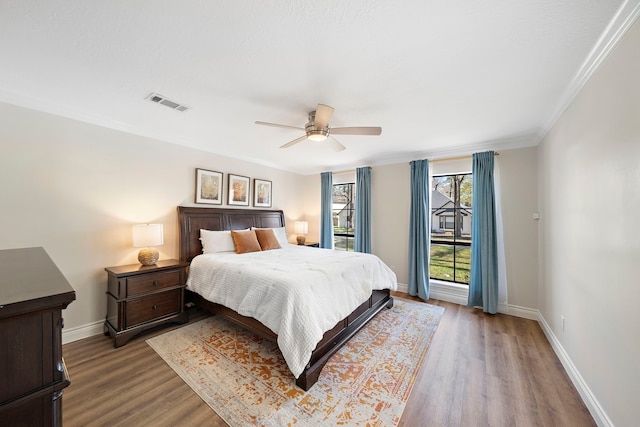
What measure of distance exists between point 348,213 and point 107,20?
462 centimetres

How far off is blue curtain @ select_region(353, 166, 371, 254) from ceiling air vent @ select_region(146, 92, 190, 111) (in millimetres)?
3170

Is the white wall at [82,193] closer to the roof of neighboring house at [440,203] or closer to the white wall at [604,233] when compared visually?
the roof of neighboring house at [440,203]

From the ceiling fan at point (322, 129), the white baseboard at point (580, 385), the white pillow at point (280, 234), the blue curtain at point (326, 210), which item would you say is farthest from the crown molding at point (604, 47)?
the white pillow at point (280, 234)

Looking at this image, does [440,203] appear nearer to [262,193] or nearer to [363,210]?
[363,210]

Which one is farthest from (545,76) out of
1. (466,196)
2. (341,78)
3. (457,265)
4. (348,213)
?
(348,213)

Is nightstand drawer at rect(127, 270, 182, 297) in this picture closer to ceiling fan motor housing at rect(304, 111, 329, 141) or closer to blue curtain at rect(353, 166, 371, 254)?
ceiling fan motor housing at rect(304, 111, 329, 141)

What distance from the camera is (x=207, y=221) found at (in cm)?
384

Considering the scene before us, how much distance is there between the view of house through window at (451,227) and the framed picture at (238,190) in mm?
3375

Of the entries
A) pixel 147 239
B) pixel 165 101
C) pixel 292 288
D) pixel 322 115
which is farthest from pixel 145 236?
pixel 322 115

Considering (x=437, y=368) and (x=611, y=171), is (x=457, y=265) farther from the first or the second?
(x=611, y=171)

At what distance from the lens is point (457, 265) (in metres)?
4.15

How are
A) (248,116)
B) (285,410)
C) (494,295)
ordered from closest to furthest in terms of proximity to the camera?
(285,410), (248,116), (494,295)

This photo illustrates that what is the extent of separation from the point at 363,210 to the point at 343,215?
87cm

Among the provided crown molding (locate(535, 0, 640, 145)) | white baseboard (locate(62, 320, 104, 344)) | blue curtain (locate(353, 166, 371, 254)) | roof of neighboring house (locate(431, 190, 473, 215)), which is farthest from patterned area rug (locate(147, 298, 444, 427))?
crown molding (locate(535, 0, 640, 145))
